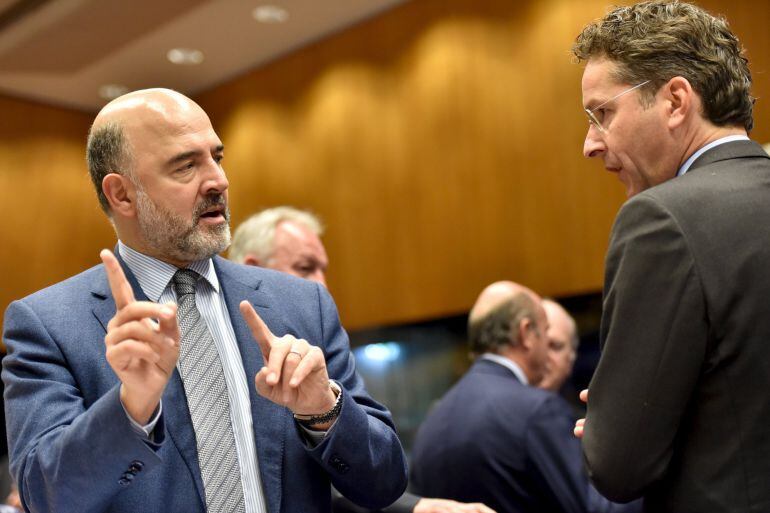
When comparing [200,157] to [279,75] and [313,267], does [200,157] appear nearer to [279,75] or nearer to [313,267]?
[313,267]

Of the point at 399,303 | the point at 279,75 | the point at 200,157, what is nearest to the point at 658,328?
the point at 200,157

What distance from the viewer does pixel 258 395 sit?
1718 millimetres

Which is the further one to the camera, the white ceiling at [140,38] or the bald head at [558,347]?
the white ceiling at [140,38]

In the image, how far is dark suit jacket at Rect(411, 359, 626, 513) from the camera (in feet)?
9.70

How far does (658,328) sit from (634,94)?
47 centimetres

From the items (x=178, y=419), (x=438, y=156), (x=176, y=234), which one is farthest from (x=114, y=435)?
(x=438, y=156)

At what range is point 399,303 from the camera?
5.70m

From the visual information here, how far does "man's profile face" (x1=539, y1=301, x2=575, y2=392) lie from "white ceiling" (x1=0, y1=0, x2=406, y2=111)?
2450 millimetres

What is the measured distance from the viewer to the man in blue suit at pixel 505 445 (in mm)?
2961

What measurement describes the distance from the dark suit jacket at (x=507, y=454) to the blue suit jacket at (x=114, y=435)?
1.31m

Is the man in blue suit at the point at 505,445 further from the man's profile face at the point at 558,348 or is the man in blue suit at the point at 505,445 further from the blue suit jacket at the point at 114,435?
the blue suit jacket at the point at 114,435

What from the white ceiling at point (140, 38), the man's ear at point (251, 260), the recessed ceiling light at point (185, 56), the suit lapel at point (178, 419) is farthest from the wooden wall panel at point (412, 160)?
the suit lapel at point (178, 419)

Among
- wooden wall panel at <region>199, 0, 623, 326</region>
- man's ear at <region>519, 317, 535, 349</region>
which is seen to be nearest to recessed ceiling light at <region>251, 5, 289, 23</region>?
wooden wall panel at <region>199, 0, 623, 326</region>

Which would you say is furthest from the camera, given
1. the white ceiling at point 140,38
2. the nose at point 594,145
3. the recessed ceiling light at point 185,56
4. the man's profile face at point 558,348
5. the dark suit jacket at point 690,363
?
the recessed ceiling light at point 185,56
